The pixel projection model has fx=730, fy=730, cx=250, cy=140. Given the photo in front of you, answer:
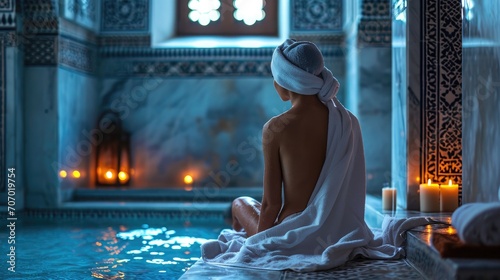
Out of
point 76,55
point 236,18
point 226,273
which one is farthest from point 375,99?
point 226,273

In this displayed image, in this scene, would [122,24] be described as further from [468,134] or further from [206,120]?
[468,134]

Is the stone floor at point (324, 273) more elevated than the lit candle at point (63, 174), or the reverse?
the lit candle at point (63, 174)

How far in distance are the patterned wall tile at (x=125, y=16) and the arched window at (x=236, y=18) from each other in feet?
1.71

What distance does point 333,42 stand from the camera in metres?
6.33

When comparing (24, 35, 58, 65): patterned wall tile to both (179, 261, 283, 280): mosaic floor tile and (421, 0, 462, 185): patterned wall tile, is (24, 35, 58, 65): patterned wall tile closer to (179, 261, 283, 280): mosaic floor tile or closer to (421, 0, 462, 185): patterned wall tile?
(421, 0, 462, 185): patterned wall tile

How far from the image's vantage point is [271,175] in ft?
8.77

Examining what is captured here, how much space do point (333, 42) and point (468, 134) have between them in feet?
11.3

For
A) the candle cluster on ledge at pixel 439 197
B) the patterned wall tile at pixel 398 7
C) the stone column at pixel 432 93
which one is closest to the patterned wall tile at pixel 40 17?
the patterned wall tile at pixel 398 7

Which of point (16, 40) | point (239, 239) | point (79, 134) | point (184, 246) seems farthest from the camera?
point (79, 134)

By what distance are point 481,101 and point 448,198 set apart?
825 mm

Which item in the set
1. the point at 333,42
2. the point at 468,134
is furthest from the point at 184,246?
the point at 333,42

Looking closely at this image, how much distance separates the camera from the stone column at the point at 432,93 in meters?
3.68

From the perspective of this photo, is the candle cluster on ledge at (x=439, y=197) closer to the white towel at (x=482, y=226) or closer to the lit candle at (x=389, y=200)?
the lit candle at (x=389, y=200)

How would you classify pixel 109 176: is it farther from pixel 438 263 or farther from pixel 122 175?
pixel 438 263
